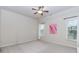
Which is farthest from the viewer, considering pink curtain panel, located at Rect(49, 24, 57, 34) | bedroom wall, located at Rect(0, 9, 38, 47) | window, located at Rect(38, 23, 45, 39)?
window, located at Rect(38, 23, 45, 39)

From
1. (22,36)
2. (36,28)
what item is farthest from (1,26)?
(36,28)

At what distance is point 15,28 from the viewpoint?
15.2ft

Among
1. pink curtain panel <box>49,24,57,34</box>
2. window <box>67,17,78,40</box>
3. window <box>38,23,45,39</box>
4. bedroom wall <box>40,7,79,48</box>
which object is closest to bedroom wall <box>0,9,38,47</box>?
window <box>38,23,45,39</box>

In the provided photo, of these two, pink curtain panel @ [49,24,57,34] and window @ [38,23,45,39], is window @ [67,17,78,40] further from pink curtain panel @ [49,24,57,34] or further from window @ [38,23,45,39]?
window @ [38,23,45,39]

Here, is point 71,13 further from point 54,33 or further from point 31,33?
point 31,33

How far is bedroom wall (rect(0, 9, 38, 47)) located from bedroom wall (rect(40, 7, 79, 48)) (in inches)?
53.7

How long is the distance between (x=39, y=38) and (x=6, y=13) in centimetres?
357

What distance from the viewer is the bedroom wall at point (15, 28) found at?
396cm

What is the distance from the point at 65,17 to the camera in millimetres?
4336

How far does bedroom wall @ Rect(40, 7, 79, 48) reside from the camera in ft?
13.1

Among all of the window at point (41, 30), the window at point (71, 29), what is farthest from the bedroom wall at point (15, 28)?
the window at point (71, 29)

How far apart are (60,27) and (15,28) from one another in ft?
9.54
